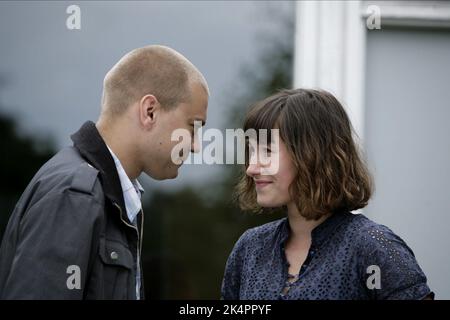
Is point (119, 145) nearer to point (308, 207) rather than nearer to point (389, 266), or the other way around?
point (308, 207)

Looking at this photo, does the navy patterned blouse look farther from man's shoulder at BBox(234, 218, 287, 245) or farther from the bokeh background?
the bokeh background

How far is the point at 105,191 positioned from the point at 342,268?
0.78m

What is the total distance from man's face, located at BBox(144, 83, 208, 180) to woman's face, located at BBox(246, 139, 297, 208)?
12.2 inches

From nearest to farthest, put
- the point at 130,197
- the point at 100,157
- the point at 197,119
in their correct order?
the point at 100,157, the point at 130,197, the point at 197,119

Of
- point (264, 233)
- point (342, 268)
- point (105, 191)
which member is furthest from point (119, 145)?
point (342, 268)

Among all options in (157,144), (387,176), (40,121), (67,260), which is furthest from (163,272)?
(67,260)

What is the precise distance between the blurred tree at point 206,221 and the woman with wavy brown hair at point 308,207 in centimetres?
150

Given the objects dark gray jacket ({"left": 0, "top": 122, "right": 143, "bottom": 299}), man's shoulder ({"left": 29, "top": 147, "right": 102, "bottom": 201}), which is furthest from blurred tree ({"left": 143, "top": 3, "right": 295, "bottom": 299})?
man's shoulder ({"left": 29, "top": 147, "right": 102, "bottom": 201})

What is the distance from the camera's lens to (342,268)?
2.03 meters

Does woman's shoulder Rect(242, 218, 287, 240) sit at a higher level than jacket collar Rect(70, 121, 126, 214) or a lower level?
lower

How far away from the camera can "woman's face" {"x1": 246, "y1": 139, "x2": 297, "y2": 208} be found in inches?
86.9

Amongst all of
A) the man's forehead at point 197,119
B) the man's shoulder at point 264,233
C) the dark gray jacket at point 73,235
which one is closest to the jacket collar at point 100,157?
the dark gray jacket at point 73,235


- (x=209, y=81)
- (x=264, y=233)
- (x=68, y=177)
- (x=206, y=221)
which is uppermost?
(x=209, y=81)
